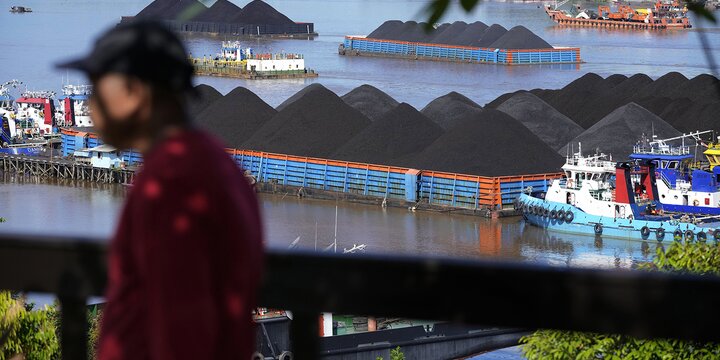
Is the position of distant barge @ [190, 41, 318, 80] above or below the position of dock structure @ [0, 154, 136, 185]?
above

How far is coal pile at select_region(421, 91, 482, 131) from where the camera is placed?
2605 centimetres

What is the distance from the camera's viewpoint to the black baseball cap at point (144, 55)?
103 centimetres

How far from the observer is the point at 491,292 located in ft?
3.75

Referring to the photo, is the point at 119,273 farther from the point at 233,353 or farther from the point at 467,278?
the point at 467,278

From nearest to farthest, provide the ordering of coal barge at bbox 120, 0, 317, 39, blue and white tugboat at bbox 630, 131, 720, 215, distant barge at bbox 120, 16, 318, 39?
blue and white tugboat at bbox 630, 131, 720, 215 < distant barge at bbox 120, 16, 318, 39 < coal barge at bbox 120, 0, 317, 39

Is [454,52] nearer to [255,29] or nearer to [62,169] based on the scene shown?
[255,29]

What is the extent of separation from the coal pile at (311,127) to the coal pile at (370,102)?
4.17ft

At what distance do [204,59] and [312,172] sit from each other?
79.1 feet

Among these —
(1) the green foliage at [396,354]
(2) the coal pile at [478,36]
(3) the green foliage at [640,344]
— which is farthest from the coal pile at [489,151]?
(2) the coal pile at [478,36]

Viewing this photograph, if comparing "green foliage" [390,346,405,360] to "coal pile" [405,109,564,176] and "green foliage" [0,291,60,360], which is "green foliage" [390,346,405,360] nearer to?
"green foliage" [0,291,60,360]

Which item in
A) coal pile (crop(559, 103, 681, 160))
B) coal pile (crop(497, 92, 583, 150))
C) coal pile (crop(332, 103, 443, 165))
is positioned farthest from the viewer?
coal pile (crop(497, 92, 583, 150))

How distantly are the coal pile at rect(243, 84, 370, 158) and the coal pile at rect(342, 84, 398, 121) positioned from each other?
4.17 feet

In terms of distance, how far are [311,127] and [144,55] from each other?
23.7 metres

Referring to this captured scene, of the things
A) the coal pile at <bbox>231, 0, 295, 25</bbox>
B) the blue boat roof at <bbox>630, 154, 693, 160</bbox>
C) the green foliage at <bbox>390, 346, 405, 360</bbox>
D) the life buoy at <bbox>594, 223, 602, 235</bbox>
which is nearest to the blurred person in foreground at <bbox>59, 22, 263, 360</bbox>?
the green foliage at <bbox>390, 346, 405, 360</bbox>
